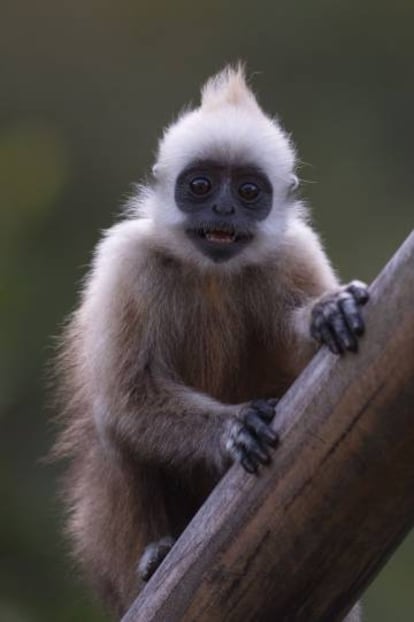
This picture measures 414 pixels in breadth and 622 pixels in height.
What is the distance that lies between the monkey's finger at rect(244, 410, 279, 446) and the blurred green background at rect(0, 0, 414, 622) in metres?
4.49

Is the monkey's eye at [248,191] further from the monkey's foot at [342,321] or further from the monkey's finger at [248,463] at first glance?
the monkey's finger at [248,463]

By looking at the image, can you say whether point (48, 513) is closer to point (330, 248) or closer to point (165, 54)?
point (330, 248)

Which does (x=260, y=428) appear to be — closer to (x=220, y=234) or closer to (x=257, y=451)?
(x=257, y=451)

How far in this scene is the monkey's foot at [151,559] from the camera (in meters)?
5.63

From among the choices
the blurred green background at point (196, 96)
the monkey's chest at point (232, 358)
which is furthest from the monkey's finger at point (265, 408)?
the blurred green background at point (196, 96)

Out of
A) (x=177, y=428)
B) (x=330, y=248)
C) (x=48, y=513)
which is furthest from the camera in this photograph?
(x=330, y=248)

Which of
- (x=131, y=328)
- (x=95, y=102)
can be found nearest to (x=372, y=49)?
(x=95, y=102)

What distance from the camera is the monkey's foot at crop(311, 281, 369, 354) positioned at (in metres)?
4.48

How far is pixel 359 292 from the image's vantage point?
467 cm

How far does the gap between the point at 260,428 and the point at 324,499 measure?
367 mm

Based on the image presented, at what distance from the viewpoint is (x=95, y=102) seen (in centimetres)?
1226

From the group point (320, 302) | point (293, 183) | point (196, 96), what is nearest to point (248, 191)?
point (293, 183)

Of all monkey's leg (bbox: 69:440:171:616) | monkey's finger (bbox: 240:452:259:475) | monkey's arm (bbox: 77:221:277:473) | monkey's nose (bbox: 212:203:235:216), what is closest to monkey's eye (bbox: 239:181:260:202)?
monkey's nose (bbox: 212:203:235:216)

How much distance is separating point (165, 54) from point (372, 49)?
183 centimetres
